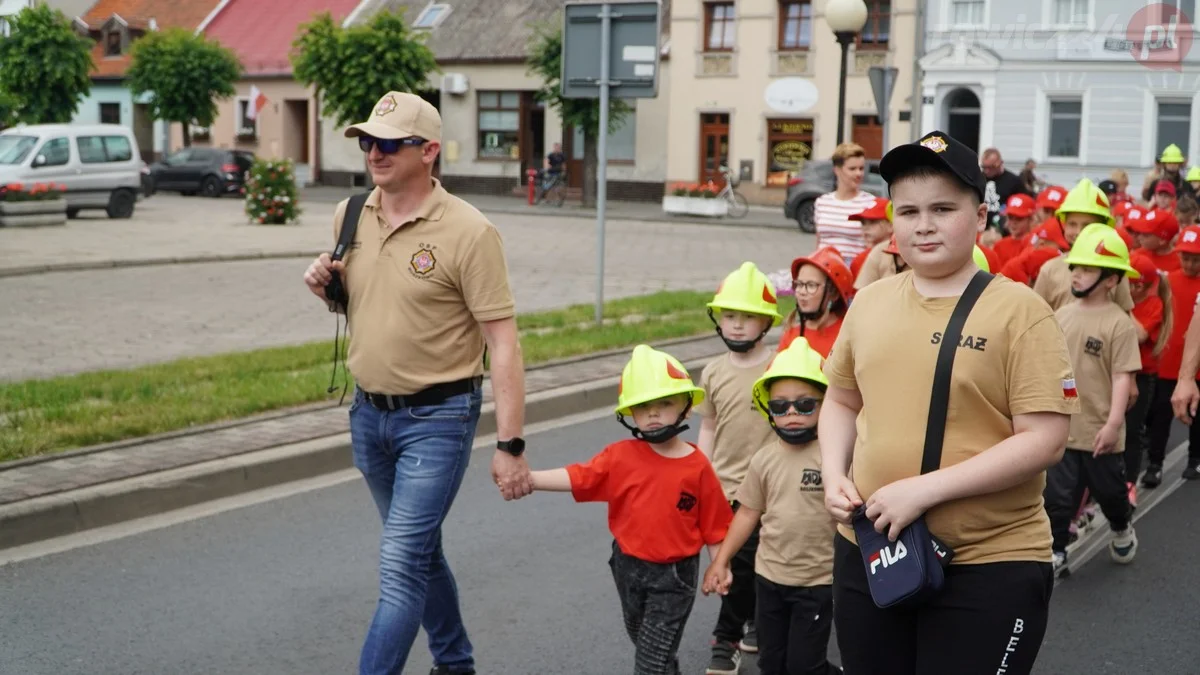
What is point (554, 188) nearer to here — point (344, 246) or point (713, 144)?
point (713, 144)

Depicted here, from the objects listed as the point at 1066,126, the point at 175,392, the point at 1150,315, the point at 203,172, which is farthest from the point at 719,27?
the point at 1150,315

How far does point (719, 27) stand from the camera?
45625 mm

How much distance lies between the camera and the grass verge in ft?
27.7

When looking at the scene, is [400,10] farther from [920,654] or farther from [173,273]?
[920,654]

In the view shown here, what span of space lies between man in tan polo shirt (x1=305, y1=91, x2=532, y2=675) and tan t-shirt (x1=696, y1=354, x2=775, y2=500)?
1029 millimetres

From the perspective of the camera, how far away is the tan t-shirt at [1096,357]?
6.41m

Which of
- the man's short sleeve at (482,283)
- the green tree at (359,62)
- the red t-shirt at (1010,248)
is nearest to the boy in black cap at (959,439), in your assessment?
the man's short sleeve at (482,283)

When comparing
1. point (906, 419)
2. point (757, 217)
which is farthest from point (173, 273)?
point (757, 217)

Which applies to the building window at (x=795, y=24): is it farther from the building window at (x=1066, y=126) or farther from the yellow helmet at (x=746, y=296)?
the yellow helmet at (x=746, y=296)

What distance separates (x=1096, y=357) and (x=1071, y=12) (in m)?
35.8

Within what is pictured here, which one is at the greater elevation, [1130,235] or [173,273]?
[1130,235]

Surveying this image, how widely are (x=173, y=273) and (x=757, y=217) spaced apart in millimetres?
22940

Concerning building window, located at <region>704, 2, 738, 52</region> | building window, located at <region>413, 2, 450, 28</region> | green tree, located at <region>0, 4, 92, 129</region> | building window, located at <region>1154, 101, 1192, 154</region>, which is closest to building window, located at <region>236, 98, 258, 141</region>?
building window, located at <region>413, 2, 450, 28</region>

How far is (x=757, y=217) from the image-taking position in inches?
1534
